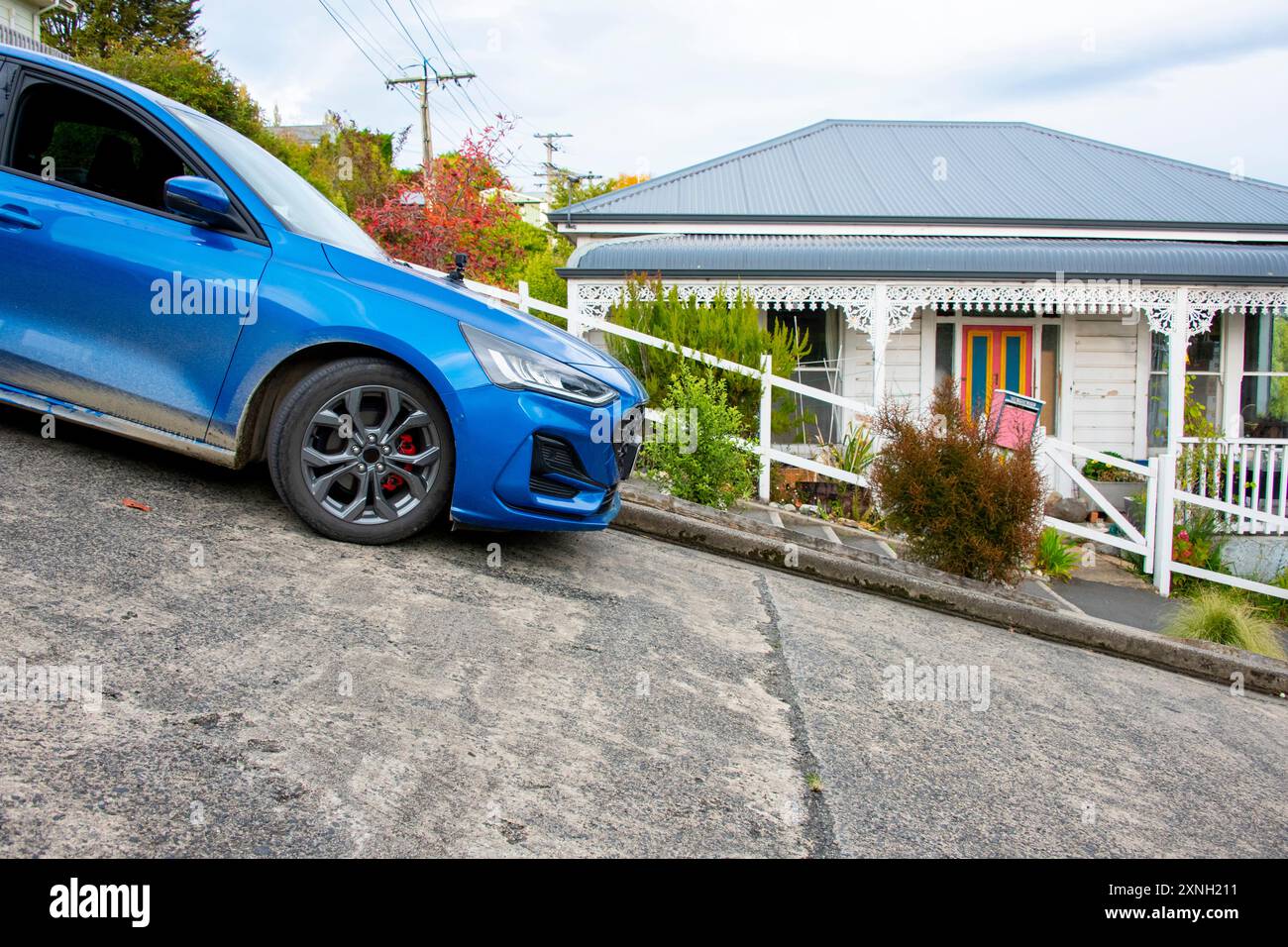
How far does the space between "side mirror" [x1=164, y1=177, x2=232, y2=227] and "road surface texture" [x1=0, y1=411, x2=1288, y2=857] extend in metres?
1.29

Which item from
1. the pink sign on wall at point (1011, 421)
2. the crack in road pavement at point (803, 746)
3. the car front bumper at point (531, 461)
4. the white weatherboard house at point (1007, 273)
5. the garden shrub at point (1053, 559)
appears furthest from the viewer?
the white weatherboard house at point (1007, 273)

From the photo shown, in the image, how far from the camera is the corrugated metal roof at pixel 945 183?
14.4 meters

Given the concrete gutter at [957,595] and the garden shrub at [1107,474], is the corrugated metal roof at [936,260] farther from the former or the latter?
the concrete gutter at [957,595]

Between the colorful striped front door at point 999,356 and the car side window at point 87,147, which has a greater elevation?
the car side window at point 87,147

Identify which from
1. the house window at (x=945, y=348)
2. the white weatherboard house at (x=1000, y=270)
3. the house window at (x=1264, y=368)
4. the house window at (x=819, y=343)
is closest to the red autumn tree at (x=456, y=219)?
the white weatherboard house at (x=1000, y=270)

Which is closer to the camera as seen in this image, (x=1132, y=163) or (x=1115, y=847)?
(x=1115, y=847)

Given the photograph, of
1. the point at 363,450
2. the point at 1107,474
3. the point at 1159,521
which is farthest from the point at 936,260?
the point at 363,450

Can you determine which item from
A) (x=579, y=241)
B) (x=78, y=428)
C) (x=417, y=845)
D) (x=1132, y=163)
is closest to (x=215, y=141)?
(x=78, y=428)

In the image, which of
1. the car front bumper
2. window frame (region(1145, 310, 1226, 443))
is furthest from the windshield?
window frame (region(1145, 310, 1226, 443))

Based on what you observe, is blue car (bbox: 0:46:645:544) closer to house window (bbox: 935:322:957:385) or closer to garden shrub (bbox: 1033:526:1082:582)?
garden shrub (bbox: 1033:526:1082:582)

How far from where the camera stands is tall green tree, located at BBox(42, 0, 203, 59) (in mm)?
34719

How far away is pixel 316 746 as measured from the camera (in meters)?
2.81

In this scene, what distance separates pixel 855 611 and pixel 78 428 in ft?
14.0

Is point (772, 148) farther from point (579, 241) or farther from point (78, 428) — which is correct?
point (78, 428)
